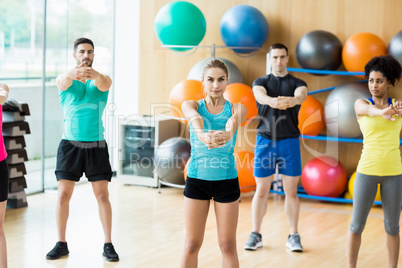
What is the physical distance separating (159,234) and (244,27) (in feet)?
7.40

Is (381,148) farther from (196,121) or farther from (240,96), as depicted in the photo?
(240,96)

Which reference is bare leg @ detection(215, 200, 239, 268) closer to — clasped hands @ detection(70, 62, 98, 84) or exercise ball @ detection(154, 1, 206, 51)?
clasped hands @ detection(70, 62, 98, 84)

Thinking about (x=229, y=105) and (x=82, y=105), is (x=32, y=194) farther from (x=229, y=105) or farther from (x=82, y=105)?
(x=229, y=105)

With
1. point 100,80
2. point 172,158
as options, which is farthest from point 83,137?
point 172,158

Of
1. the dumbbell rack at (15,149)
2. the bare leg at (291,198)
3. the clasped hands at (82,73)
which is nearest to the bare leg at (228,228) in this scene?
the clasped hands at (82,73)

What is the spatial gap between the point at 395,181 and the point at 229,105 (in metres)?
1.06

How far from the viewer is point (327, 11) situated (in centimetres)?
563

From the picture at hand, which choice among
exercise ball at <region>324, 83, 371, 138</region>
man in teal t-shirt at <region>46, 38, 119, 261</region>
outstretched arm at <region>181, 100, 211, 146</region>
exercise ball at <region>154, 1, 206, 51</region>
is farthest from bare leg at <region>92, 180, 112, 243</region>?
exercise ball at <region>324, 83, 371, 138</region>

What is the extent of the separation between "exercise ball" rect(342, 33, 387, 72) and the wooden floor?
1398 mm

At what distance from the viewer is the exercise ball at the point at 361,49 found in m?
5.02

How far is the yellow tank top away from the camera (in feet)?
10.2

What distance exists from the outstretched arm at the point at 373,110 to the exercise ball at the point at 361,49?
6.57 feet

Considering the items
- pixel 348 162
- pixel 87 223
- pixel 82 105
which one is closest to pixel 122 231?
pixel 87 223

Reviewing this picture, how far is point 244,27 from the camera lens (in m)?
5.46
